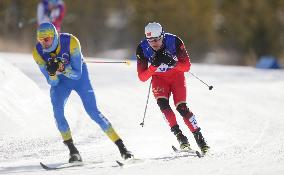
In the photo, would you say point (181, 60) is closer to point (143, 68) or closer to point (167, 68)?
point (167, 68)

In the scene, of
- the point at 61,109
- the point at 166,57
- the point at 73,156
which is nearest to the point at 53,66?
the point at 61,109

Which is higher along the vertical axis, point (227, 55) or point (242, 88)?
point (242, 88)

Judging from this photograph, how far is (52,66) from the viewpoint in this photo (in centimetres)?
740

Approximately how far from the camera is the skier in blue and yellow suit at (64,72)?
7.42m

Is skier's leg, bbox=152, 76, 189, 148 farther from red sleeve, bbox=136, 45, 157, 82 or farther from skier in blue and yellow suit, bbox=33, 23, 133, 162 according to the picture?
A: skier in blue and yellow suit, bbox=33, 23, 133, 162

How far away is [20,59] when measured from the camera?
712 inches

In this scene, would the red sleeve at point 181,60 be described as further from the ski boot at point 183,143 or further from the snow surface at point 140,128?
the snow surface at point 140,128

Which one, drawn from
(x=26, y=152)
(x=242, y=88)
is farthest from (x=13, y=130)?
(x=242, y=88)

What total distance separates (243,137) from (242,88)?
5.67 m

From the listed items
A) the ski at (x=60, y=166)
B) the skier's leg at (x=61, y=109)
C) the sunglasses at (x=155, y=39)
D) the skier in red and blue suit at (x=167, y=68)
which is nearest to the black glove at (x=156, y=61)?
the skier in red and blue suit at (x=167, y=68)

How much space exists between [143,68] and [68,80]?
1.02 m

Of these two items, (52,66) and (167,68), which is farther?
(167,68)

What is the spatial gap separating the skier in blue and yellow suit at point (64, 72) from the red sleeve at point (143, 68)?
0.78 m

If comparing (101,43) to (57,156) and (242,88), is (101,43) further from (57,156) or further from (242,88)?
(57,156)
